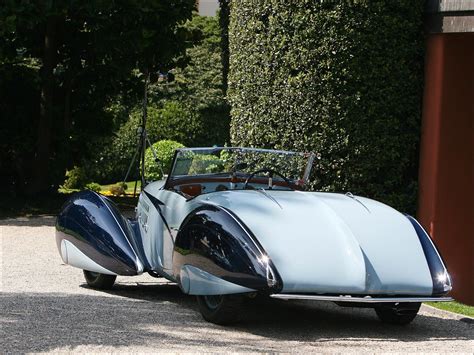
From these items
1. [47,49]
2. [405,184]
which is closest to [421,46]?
[405,184]

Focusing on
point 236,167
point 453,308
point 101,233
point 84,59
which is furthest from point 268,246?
point 84,59

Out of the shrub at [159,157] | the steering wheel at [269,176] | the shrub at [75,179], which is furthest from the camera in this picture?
the shrub at [75,179]

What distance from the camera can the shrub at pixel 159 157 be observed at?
68.0 feet

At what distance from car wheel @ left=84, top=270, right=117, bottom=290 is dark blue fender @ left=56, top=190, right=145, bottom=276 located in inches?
14.8

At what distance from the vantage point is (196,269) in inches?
297

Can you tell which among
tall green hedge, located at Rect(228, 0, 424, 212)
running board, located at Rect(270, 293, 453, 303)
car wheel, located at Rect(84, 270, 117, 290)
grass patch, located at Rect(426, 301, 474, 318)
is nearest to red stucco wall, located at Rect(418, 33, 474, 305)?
tall green hedge, located at Rect(228, 0, 424, 212)

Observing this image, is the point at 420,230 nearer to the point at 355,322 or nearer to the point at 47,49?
the point at 355,322

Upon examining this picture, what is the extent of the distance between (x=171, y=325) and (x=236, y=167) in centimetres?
209

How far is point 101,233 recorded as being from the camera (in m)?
9.02

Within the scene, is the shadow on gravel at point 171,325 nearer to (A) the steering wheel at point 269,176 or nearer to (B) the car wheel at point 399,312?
(B) the car wheel at point 399,312

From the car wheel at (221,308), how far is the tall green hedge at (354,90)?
510 cm

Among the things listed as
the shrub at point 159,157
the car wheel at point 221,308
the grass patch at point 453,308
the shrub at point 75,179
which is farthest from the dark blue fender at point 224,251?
the shrub at point 75,179

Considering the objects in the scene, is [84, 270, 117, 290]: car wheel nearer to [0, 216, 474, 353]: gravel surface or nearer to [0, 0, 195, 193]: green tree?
[0, 216, 474, 353]: gravel surface

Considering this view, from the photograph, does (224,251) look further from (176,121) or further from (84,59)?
(176,121)
